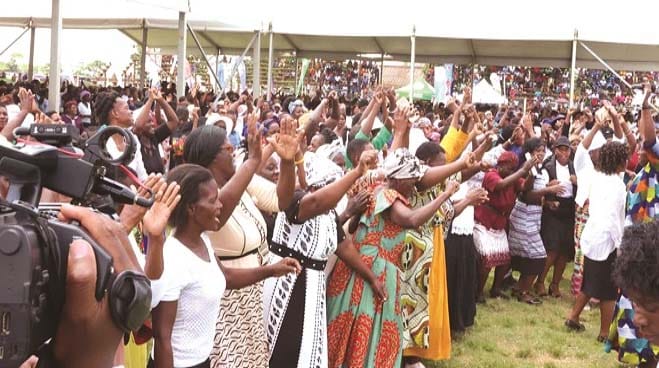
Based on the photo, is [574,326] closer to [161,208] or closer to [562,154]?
[562,154]

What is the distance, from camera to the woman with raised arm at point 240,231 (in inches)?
125

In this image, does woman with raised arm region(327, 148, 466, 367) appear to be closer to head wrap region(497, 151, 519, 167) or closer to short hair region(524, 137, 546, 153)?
head wrap region(497, 151, 519, 167)

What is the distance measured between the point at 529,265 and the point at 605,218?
5.60 feet

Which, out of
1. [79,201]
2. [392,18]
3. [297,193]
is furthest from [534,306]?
[392,18]

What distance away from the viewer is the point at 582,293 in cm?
621

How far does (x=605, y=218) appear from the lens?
5828 millimetres

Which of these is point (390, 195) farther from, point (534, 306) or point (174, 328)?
point (534, 306)

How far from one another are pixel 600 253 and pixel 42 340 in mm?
5185

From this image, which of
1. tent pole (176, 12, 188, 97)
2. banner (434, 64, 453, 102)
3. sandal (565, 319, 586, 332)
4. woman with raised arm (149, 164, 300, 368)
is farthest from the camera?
banner (434, 64, 453, 102)

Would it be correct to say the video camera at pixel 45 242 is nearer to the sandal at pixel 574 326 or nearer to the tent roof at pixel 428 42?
the sandal at pixel 574 326

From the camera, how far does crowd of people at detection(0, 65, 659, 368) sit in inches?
104

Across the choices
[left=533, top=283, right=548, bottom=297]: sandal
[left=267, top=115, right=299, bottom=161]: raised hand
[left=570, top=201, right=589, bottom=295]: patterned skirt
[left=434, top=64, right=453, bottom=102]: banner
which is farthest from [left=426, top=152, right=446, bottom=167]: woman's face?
[left=434, top=64, right=453, bottom=102]: banner

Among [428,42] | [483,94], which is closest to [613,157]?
[428,42]

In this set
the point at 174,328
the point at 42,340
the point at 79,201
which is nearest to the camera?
the point at 42,340
